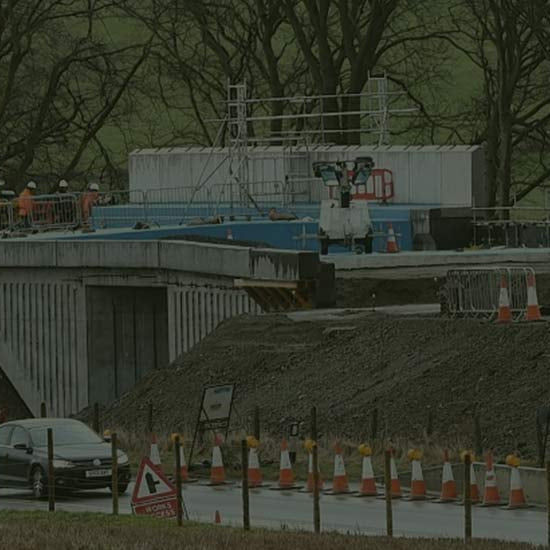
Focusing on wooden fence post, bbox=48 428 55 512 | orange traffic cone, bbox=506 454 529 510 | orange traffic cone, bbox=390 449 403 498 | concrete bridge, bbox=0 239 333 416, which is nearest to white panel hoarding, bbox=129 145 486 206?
concrete bridge, bbox=0 239 333 416

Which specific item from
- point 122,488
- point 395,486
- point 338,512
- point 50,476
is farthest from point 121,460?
point 338,512

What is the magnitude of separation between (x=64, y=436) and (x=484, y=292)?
973cm

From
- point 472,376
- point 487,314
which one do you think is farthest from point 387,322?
point 472,376

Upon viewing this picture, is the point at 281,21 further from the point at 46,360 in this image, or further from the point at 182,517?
the point at 182,517

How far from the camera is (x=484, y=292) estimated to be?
3675cm

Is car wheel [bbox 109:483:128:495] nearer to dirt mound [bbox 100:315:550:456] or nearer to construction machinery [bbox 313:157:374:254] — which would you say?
dirt mound [bbox 100:315:550:456]

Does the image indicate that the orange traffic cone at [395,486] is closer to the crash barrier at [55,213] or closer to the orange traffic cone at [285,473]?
the orange traffic cone at [285,473]

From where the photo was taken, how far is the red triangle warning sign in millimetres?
21703

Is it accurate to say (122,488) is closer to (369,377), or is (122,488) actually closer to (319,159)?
(369,377)

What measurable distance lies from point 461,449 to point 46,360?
2264 cm

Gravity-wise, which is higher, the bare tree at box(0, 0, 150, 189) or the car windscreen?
the bare tree at box(0, 0, 150, 189)

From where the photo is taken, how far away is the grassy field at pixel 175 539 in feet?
64.2

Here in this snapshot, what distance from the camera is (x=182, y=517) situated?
75.8 feet

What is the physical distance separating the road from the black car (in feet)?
0.77
